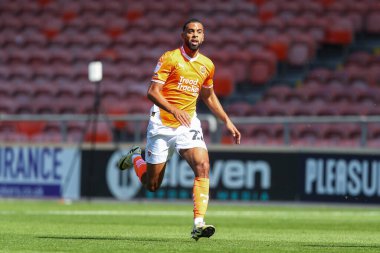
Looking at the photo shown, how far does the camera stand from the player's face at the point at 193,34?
1124cm

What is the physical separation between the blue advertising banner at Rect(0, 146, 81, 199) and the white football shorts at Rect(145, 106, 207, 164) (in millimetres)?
10209

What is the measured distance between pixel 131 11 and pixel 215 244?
1862cm

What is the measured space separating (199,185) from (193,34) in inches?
64.2

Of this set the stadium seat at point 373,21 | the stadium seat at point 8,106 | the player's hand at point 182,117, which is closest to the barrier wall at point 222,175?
the stadium seat at point 8,106

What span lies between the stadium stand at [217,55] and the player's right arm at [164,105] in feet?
33.4

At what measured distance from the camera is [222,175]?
820 inches

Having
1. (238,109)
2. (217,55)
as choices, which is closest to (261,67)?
(217,55)

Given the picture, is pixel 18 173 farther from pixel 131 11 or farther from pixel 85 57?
pixel 131 11

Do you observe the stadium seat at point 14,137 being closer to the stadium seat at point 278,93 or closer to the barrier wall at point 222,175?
the barrier wall at point 222,175

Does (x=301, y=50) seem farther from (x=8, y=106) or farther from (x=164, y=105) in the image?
(x=164, y=105)

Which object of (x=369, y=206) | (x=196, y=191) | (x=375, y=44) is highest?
(x=375, y=44)

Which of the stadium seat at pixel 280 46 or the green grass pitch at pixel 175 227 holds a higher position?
the stadium seat at pixel 280 46

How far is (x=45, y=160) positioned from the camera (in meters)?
22.2

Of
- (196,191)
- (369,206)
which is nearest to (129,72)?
(369,206)
